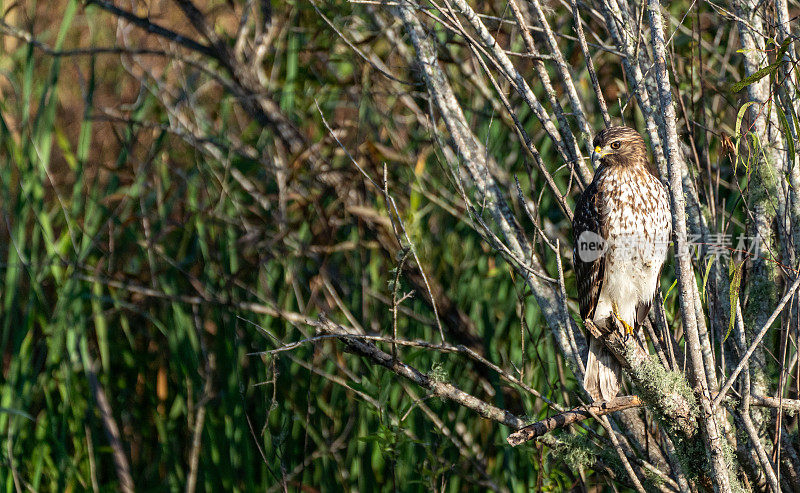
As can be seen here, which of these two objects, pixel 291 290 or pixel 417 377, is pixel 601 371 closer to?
pixel 417 377

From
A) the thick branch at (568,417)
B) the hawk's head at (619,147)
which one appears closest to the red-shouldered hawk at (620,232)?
the hawk's head at (619,147)

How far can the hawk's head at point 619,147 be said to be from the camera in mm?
2391

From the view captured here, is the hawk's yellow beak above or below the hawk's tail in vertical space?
above

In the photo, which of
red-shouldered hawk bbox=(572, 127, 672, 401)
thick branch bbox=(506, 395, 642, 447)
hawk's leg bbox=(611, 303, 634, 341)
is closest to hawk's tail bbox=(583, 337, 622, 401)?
red-shouldered hawk bbox=(572, 127, 672, 401)

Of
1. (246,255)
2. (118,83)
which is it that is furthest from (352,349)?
(118,83)

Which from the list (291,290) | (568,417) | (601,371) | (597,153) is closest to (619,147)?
(597,153)

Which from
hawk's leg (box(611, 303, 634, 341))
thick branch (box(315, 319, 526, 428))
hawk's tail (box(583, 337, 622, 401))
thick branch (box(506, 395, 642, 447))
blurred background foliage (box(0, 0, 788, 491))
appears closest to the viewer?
thick branch (box(506, 395, 642, 447))

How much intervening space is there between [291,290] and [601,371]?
5.83 ft

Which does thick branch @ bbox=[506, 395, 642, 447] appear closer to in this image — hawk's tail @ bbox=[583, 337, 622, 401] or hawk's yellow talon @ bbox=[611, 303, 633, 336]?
Result: hawk's tail @ bbox=[583, 337, 622, 401]

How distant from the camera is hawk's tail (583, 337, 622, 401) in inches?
90.4

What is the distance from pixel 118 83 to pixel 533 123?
346 cm

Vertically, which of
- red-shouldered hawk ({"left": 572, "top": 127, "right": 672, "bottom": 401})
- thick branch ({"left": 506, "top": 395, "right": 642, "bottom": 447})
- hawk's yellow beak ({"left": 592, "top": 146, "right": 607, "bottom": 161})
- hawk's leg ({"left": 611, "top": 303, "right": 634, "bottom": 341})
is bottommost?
thick branch ({"left": 506, "top": 395, "right": 642, "bottom": 447})

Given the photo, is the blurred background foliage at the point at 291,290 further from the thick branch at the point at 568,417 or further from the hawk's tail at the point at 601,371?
the thick branch at the point at 568,417

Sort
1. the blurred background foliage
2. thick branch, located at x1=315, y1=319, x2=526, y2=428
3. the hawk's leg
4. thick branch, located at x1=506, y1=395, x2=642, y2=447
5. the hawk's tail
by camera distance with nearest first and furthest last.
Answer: thick branch, located at x1=506, y1=395, x2=642, y2=447 < thick branch, located at x1=315, y1=319, x2=526, y2=428 < the hawk's tail < the hawk's leg < the blurred background foliage
